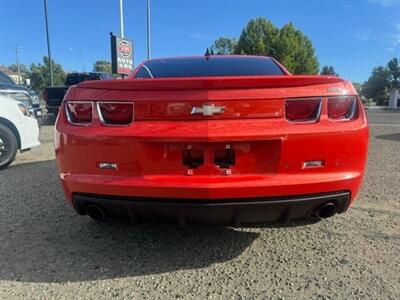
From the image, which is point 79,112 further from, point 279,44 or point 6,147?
point 279,44

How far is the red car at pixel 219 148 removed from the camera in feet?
7.17

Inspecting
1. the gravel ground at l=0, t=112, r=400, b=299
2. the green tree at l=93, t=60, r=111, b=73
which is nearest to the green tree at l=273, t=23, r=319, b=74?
the gravel ground at l=0, t=112, r=400, b=299

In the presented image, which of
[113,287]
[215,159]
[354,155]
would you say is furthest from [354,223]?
[113,287]

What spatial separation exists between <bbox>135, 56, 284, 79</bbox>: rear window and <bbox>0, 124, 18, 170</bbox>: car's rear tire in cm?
315

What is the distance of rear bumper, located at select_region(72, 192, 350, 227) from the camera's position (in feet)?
7.17

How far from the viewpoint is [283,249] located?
2.78 meters

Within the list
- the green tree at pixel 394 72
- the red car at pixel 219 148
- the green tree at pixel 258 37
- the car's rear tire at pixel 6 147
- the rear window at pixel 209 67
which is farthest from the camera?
the green tree at pixel 394 72

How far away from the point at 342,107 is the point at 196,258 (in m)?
1.45

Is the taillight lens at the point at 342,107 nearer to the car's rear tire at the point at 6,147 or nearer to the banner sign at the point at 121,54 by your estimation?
the car's rear tire at the point at 6,147

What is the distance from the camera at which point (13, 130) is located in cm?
574

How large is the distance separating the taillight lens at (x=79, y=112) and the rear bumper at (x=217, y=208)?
491 millimetres

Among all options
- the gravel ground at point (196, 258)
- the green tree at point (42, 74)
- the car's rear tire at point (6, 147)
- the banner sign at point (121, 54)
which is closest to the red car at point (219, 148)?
the gravel ground at point (196, 258)

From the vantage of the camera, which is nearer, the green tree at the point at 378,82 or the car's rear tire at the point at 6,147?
the car's rear tire at the point at 6,147

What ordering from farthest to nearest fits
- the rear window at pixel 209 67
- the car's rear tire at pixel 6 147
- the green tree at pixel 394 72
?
the green tree at pixel 394 72 → the car's rear tire at pixel 6 147 → the rear window at pixel 209 67
